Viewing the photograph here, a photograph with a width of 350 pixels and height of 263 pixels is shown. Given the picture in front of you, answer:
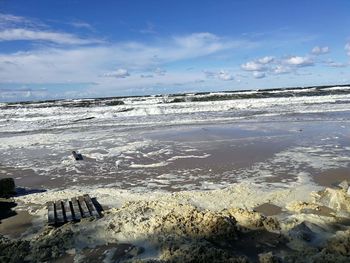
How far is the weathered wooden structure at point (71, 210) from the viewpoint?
6.93m

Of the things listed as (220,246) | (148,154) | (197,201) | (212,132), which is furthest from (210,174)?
(212,132)

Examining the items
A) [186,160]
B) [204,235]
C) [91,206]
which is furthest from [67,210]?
[186,160]

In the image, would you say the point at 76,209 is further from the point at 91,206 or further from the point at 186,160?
the point at 186,160

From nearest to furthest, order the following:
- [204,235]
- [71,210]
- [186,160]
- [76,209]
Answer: [204,235], [71,210], [76,209], [186,160]

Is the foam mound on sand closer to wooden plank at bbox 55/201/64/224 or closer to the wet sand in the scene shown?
wooden plank at bbox 55/201/64/224

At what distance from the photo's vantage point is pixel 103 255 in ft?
18.2

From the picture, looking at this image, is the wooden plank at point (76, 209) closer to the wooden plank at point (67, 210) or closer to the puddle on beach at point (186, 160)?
the wooden plank at point (67, 210)

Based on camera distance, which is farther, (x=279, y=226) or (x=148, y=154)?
(x=148, y=154)

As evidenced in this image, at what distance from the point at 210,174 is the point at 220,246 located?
474 centimetres

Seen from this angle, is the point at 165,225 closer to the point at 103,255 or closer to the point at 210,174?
the point at 103,255

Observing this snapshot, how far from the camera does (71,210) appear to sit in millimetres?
7355

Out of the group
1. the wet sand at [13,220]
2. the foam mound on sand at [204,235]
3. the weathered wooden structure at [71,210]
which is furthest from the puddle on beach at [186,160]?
the foam mound on sand at [204,235]

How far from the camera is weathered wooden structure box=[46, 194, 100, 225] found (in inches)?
273

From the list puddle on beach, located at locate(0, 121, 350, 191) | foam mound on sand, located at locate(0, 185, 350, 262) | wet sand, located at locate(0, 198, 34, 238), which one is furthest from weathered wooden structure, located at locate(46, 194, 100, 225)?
puddle on beach, located at locate(0, 121, 350, 191)
